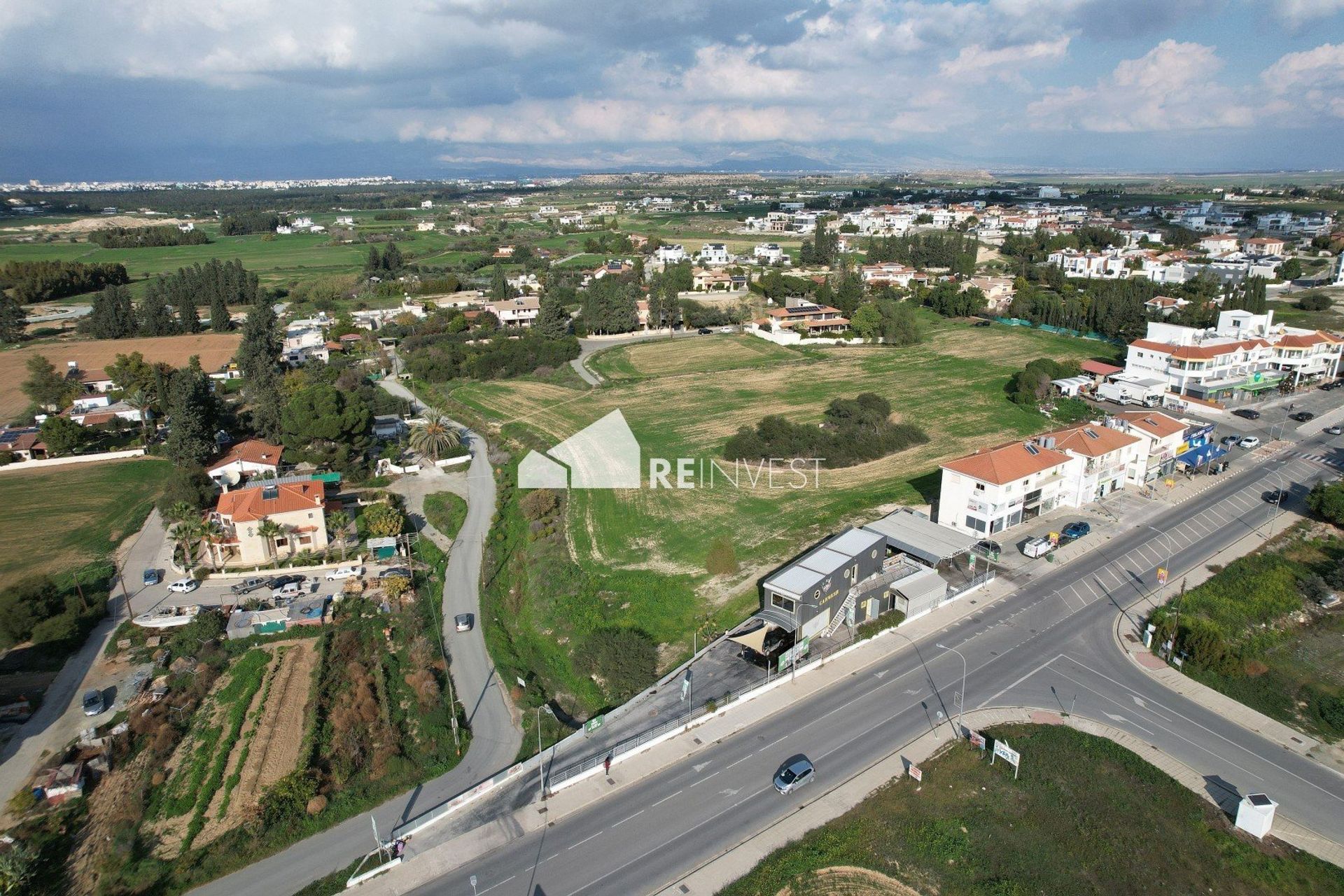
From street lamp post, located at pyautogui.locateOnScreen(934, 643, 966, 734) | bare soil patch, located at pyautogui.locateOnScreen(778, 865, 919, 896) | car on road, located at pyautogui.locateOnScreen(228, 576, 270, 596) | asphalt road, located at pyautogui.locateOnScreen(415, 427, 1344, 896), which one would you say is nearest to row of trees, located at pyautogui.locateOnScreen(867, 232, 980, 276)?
asphalt road, located at pyautogui.locateOnScreen(415, 427, 1344, 896)

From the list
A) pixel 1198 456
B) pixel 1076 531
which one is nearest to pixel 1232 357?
pixel 1198 456

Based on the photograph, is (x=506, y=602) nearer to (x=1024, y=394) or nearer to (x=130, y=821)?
(x=130, y=821)

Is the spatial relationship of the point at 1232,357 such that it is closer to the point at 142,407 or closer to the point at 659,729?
the point at 659,729

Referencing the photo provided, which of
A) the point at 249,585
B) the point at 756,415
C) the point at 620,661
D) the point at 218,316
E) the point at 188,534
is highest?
the point at 218,316

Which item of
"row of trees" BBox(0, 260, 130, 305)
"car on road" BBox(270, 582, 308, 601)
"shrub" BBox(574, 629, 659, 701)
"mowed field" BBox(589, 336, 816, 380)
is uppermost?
"row of trees" BBox(0, 260, 130, 305)

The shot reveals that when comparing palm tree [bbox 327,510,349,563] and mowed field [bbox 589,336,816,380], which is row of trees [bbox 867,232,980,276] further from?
palm tree [bbox 327,510,349,563]

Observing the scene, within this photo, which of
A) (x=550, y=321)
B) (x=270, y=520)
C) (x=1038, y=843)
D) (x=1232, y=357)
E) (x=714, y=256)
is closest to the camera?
(x=1038, y=843)

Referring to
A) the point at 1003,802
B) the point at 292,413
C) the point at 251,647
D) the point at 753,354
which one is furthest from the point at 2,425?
the point at 1003,802

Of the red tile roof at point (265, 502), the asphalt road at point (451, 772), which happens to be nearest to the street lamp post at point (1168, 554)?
the asphalt road at point (451, 772)
